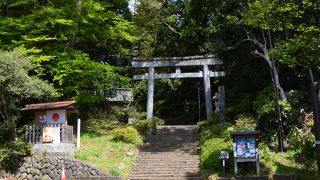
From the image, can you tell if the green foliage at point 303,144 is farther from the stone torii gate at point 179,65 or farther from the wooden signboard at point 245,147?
the stone torii gate at point 179,65

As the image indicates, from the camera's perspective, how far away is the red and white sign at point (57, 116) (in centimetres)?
1800

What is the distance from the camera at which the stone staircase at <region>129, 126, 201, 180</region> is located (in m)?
16.7

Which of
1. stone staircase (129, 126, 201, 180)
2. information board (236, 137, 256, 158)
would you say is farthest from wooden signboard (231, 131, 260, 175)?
stone staircase (129, 126, 201, 180)

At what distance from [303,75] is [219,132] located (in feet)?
20.1

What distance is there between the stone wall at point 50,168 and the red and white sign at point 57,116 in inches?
70.3

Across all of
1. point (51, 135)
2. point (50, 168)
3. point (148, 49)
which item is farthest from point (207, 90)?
point (50, 168)

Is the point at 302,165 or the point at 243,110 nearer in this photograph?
the point at 302,165

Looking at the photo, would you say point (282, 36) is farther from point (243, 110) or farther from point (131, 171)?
point (131, 171)

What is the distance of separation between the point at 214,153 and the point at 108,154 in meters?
4.98

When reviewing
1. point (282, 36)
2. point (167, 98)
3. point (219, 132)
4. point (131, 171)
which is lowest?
point (131, 171)

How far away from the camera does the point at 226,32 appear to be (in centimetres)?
2377

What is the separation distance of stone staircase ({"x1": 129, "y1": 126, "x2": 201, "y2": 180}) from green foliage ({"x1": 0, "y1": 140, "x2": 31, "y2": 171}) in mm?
4773

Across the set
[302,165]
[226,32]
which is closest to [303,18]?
[226,32]

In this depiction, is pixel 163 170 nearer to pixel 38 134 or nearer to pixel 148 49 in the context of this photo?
pixel 38 134
